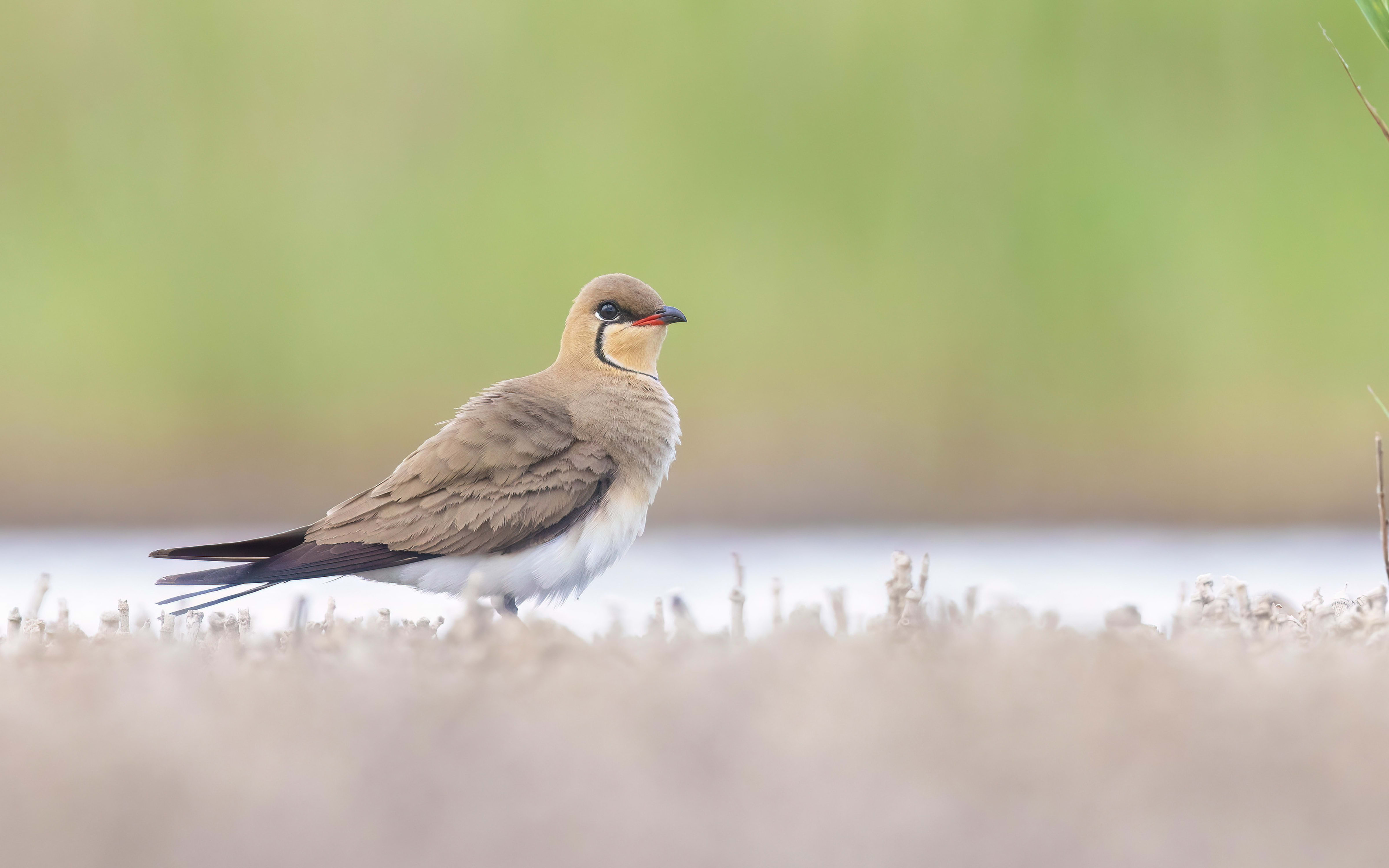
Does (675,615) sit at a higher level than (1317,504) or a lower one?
lower

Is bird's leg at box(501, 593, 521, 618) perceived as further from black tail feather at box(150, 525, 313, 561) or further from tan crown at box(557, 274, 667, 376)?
tan crown at box(557, 274, 667, 376)

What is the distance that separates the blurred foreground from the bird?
1.25 m

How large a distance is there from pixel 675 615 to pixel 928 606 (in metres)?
0.34

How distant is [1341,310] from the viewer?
612cm

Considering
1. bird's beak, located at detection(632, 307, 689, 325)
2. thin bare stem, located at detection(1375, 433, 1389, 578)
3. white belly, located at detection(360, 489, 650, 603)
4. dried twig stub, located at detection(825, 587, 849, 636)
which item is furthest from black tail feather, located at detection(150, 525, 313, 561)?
thin bare stem, located at detection(1375, 433, 1389, 578)

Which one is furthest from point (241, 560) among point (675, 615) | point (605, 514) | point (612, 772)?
point (612, 772)

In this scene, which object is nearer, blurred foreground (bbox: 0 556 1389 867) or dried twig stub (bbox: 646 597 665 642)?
blurred foreground (bbox: 0 556 1389 867)

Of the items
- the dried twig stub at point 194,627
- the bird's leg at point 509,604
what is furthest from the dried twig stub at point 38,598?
the bird's leg at point 509,604

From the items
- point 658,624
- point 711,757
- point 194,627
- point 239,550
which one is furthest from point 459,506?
point 711,757

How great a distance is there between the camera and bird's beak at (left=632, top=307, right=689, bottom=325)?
9.77 ft

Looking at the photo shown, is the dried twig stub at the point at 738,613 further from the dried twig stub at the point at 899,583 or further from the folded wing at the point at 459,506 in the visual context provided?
the folded wing at the point at 459,506

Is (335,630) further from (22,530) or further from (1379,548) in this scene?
(22,530)

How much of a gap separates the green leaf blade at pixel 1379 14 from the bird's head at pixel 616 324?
164cm

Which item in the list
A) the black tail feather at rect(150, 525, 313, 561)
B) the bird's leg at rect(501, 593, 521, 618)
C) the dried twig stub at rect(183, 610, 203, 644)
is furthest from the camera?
the bird's leg at rect(501, 593, 521, 618)
